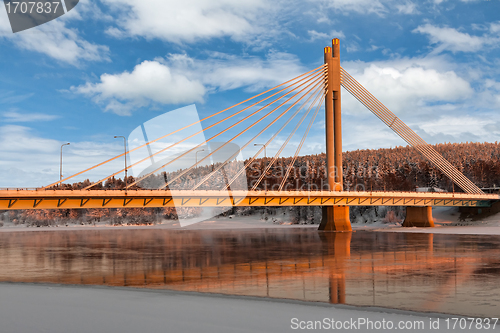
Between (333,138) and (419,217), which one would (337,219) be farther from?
(419,217)

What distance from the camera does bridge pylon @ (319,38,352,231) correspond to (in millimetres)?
64812

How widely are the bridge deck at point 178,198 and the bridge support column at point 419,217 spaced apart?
243 inches

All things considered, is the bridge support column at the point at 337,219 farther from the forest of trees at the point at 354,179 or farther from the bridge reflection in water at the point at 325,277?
the forest of trees at the point at 354,179

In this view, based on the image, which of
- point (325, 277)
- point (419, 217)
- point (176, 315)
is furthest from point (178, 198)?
point (419, 217)

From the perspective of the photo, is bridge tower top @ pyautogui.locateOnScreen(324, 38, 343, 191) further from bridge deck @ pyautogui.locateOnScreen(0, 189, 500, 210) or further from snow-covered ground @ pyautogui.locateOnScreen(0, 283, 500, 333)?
snow-covered ground @ pyautogui.locateOnScreen(0, 283, 500, 333)

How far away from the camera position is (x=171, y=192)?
4503cm

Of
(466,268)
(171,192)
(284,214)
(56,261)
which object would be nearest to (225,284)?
(466,268)

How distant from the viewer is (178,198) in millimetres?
46875

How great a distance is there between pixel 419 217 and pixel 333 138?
1071 inches

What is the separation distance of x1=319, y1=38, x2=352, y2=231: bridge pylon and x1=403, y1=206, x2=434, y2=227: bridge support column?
64.2 feet

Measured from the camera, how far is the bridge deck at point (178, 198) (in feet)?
131

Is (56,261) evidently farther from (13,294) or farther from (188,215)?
(188,215)

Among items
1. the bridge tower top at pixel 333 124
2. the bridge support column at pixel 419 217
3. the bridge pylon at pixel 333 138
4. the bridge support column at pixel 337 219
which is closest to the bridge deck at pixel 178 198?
the bridge support column at pixel 337 219

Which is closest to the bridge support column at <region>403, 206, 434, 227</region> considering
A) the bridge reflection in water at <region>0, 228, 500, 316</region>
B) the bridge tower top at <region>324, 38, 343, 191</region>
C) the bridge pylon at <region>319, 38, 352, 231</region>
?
the bridge pylon at <region>319, 38, 352, 231</region>
